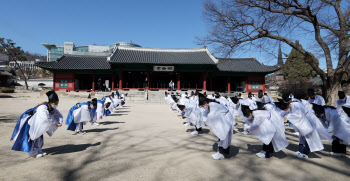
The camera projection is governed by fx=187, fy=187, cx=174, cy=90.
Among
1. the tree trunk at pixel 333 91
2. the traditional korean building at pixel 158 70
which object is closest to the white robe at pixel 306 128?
the tree trunk at pixel 333 91

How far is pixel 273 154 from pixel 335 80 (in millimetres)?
8055

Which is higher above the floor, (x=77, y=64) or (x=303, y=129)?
(x=77, y=64)

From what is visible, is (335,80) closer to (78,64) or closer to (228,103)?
(228,103)

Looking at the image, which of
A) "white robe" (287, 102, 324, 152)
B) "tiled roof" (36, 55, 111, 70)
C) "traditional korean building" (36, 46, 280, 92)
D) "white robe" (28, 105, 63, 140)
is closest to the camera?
"white robe" (28, 105, 63, 140)

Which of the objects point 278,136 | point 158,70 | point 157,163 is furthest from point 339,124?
point 158,70

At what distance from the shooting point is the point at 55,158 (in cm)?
408

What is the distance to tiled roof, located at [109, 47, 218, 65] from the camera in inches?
926

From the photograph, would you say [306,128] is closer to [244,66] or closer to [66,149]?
[66,149]

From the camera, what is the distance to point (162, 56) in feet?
85.6

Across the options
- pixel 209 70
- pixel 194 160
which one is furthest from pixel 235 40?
pixel 209 70

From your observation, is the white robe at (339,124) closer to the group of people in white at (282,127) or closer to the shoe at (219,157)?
the group of people in white at (282,127)

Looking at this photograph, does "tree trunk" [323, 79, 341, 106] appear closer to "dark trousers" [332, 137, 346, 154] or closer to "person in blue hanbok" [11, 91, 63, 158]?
"dark trousers" [332, 137, 346, 154]

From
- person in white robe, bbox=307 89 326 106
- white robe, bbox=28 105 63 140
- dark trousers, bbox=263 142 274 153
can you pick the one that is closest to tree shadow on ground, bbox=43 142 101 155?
white robe, bbox=28 105 63 140

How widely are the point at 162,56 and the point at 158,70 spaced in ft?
9.61
